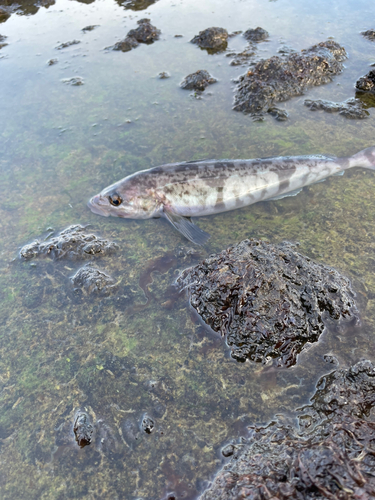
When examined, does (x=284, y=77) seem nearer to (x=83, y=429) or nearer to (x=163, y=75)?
(x=163, y=75)

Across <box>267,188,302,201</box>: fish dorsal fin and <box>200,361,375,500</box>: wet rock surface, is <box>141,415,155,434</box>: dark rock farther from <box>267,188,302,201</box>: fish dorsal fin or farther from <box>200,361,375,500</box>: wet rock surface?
<box>267,188,302,201</box>: fish dorsal fin

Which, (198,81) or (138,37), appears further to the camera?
(138,37)

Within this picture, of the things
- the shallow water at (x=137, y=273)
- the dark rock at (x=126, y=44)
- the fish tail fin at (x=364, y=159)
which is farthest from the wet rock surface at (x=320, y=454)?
the dark rock at (x=126, y=44)

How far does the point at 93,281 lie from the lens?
350 centimetres

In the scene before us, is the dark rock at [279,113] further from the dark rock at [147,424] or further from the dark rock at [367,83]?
the dark rock at [147,424]

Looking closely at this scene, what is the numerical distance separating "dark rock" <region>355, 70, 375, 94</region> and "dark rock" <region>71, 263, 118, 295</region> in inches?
Result: 247

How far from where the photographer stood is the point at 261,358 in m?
2.71

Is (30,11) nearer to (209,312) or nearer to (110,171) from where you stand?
(110,171)

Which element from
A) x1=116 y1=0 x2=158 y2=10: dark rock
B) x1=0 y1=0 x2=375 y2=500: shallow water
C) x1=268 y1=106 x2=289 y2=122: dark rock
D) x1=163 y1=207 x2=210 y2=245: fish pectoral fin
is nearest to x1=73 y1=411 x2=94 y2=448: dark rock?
x1=0 y1=0 x2=375 y2=500: shallow water

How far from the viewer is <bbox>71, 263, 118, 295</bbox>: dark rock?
3461 mm

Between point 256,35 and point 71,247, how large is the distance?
810 cm

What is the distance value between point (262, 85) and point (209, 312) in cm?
517

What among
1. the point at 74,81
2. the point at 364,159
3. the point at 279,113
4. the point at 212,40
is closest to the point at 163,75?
the point at 74,81

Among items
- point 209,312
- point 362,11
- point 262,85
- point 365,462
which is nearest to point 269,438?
point 365,462
